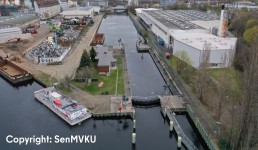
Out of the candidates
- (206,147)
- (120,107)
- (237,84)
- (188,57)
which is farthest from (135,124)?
(188,57)

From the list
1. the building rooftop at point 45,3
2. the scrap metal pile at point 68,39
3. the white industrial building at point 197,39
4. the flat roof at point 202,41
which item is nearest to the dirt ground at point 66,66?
the scrap metal pile at point 68,39

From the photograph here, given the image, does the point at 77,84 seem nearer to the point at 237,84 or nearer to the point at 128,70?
the point at 128,70

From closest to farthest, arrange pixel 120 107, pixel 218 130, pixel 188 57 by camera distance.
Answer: pixel 218 130 < pixel 120 107 < pixel 188 57

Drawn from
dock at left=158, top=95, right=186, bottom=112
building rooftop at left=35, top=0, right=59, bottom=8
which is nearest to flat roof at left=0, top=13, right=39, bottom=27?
building rooftop at left=35, top=0, right=59, bottom=8

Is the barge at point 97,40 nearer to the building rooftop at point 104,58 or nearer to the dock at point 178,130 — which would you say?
the building rooftop at point 104,58

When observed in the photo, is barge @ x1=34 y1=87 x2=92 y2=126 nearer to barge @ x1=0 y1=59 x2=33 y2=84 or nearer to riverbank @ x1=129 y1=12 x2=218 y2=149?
barge @ x1=0 y1=59 x2=33 y2=84

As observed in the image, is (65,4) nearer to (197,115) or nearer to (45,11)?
(45,11)

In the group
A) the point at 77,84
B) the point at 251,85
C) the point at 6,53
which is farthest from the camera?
the point at 6,53
